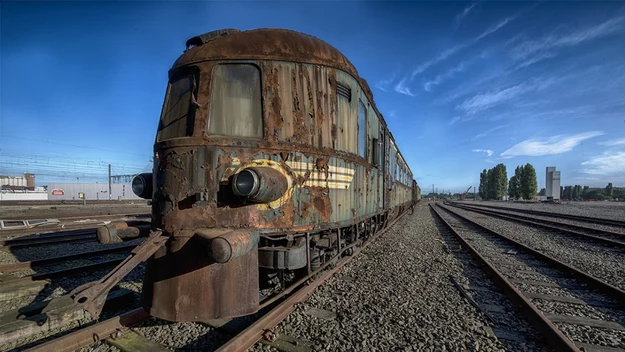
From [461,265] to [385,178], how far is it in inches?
115

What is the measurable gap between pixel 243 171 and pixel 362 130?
3.14 meters

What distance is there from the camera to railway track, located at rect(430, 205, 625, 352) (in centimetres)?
364

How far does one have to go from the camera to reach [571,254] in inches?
352

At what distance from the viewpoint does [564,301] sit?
4957mm

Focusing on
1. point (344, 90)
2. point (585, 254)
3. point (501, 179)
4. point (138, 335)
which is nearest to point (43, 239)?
point (138, 335)

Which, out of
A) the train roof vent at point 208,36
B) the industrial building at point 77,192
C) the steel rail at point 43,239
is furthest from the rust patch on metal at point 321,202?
the industrial building at point 77,192

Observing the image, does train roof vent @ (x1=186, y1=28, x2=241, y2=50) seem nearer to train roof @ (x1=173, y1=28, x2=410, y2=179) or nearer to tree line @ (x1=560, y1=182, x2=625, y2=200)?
train roof @ (x1=173, y1=28, x2=410, y2=179)

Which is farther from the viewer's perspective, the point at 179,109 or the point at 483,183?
the point at 483,183

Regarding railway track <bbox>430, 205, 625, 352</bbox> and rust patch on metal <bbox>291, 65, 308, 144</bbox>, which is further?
rust patch on metal <bbox>291, 65, 308, 144</bbox>

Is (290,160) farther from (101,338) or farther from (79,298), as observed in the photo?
(101,338)

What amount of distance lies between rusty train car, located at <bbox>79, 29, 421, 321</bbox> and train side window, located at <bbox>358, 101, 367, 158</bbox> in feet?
2.71

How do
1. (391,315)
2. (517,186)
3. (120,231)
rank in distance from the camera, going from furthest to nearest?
(517,186), (391,315), (120,231)

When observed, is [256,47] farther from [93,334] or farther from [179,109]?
[93,334]

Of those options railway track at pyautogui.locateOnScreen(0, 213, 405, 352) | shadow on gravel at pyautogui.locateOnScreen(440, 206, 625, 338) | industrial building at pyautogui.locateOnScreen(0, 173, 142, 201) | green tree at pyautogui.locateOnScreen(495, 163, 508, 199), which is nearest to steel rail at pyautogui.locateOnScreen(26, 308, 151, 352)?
railway track at pyautogui.locateOnScreen(0, 213, 405, 352)
